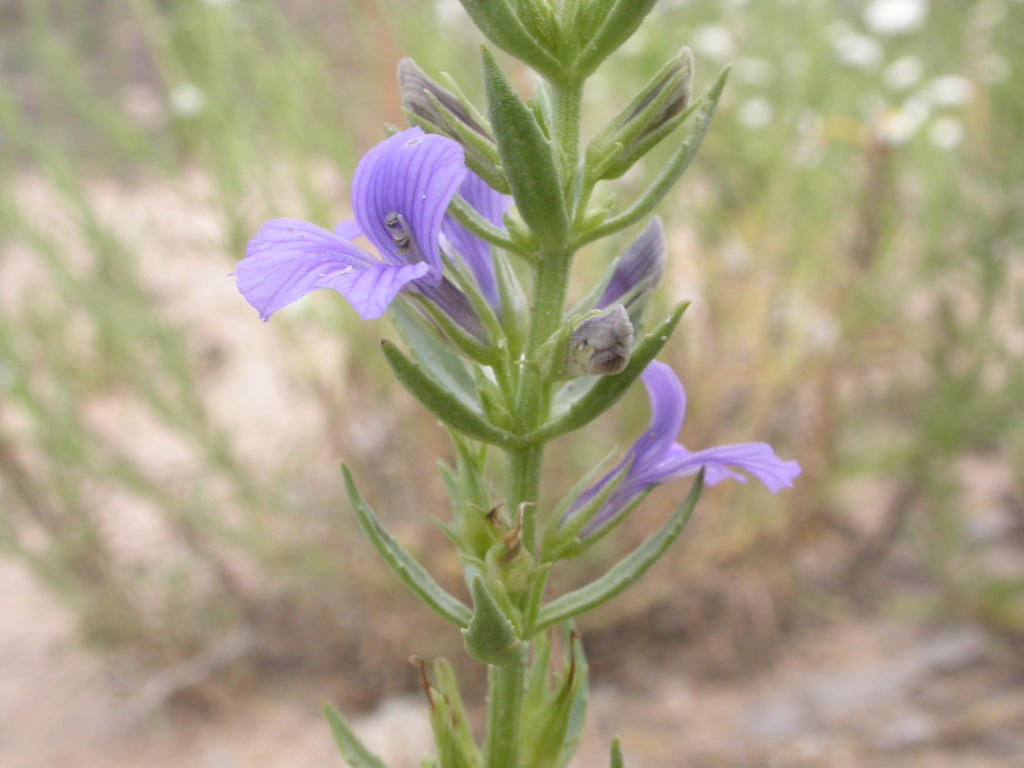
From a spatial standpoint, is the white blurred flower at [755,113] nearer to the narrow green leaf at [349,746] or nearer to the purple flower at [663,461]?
the purple flower at [663,461]

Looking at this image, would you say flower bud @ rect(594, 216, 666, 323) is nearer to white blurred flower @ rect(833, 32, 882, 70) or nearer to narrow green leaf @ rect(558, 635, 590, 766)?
narrow green leaf @ rect(558, 635, 590, 766)

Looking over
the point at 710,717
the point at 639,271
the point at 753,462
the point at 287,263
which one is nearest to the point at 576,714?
the point at 753,462

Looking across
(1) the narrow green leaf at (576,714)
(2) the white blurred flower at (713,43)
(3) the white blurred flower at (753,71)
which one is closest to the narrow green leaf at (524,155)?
(1) the narrow green leaf at (576,714)

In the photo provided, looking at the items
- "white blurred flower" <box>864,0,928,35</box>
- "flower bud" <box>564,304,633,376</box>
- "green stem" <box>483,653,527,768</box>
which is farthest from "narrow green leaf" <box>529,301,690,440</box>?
"white blurred flower" <box>864,0,928,35</box>

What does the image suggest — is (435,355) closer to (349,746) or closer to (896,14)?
(349,746)

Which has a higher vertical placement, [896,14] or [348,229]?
[896,14]

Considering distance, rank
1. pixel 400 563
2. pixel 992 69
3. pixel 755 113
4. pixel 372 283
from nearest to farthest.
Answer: pixel 372 283 → pixel 400 563 → pixel 755 113 → pixel 992 69
